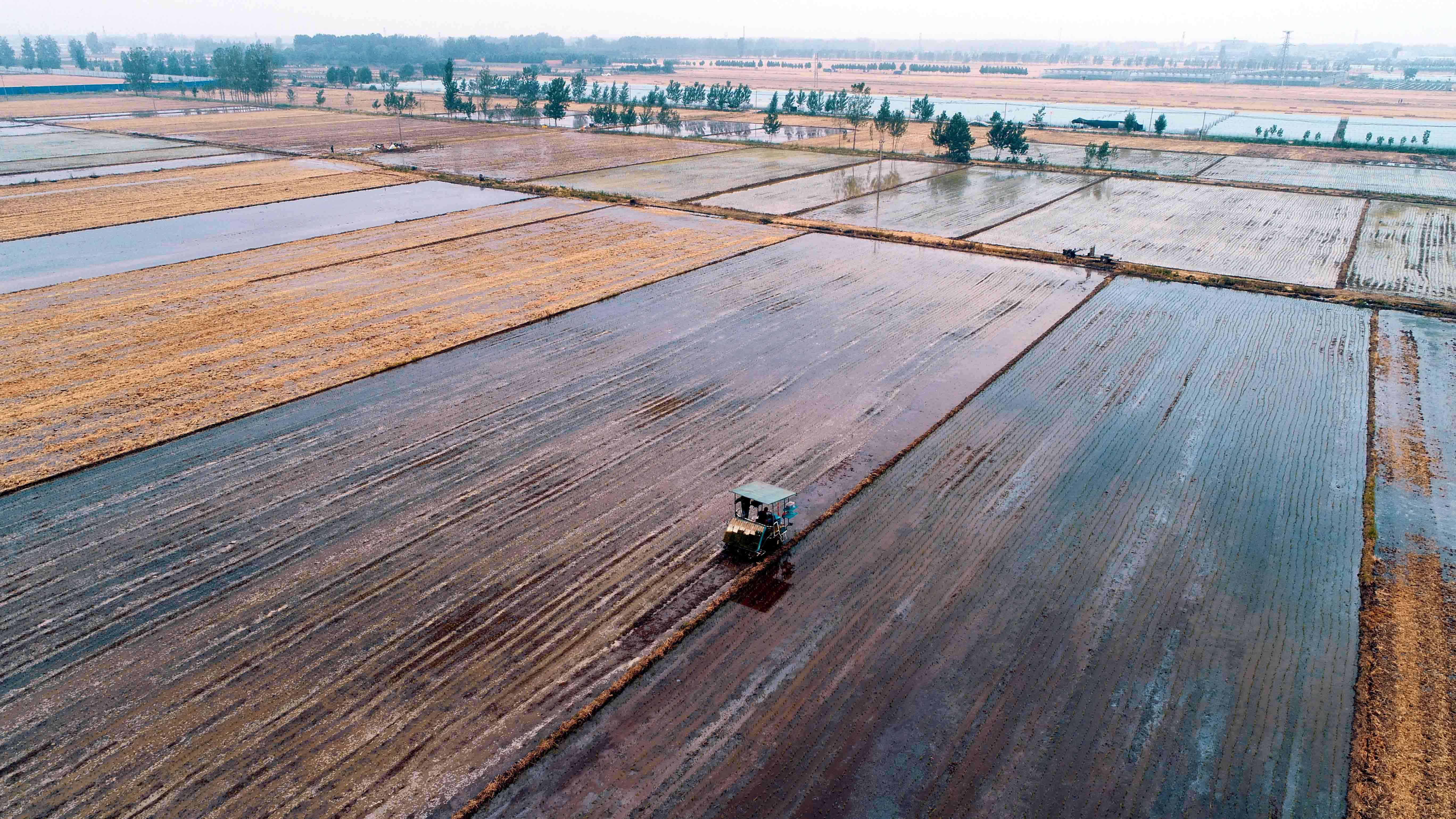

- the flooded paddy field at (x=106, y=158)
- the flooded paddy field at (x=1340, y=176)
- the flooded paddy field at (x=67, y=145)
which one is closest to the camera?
the flooded paddy field at (x=1340, y=176)

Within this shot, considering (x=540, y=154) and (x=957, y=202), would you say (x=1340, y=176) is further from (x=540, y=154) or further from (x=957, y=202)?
(x=540, y=154)

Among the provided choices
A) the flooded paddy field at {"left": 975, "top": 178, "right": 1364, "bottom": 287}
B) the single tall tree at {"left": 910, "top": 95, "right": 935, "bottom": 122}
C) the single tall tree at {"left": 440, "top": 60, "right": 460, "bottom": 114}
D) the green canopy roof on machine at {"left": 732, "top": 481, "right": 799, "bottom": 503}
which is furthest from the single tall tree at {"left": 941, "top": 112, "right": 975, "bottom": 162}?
the single tall tree at {"left": 440, "top": 60, "right": 460, "bottom": 114}

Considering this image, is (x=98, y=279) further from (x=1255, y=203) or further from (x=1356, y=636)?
(x=1255, y=203)

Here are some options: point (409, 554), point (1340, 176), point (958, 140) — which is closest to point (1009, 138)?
point (958, 140)

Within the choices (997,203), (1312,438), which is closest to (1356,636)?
(1312,438)

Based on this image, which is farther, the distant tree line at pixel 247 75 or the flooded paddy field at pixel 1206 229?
the distant tree line at pixel 247 75

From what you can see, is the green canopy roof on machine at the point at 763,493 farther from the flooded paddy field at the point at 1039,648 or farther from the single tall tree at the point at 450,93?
the single tall tree at the point at 450,93

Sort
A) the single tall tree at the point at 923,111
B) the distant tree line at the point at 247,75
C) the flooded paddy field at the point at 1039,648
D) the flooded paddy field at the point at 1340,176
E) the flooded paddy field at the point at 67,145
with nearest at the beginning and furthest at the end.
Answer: the flooded paddy field at the point at 1039,648 → the flooded paddy field at the point at 1340,176 → the flooded paddy field at the point at 67,145 → the single tall tree at the point at 923,111 → the distant tree line at the point at 247,75

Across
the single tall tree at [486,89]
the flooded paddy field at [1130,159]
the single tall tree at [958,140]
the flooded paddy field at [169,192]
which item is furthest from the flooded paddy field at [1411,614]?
the single tall tree at [486,89]
